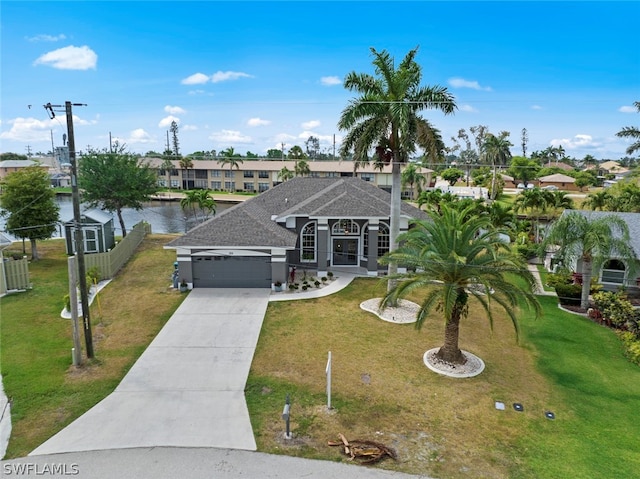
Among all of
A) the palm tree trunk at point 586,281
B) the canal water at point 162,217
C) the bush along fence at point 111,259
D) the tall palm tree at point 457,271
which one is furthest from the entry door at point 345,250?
the canal water at point 162,217

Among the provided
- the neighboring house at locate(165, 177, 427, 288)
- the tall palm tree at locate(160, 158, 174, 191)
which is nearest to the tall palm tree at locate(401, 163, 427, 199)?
the tall palm tree at locate(160, 158, 174, 191)

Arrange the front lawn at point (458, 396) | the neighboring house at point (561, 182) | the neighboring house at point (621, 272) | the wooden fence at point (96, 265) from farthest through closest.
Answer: the neighboring house at point (561, 182) → the neighboring house at point (621, 272) → the wooden fence at point (96, 265) → the front lawn at point (458, 396)

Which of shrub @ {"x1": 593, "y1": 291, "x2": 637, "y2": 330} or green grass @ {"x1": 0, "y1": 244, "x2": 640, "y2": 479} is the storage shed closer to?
green grass @ {"x1": 0, "y1": 244, "x2": 640, "y2": 479}

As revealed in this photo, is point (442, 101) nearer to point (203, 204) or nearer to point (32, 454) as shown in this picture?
point (32, 454)

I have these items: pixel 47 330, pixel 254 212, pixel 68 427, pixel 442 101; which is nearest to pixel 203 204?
pixel 254 212

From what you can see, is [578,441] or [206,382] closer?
[578,441]

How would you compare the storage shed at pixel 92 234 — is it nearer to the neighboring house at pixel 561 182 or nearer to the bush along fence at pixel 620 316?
the bush along fence at pixel 620 316
